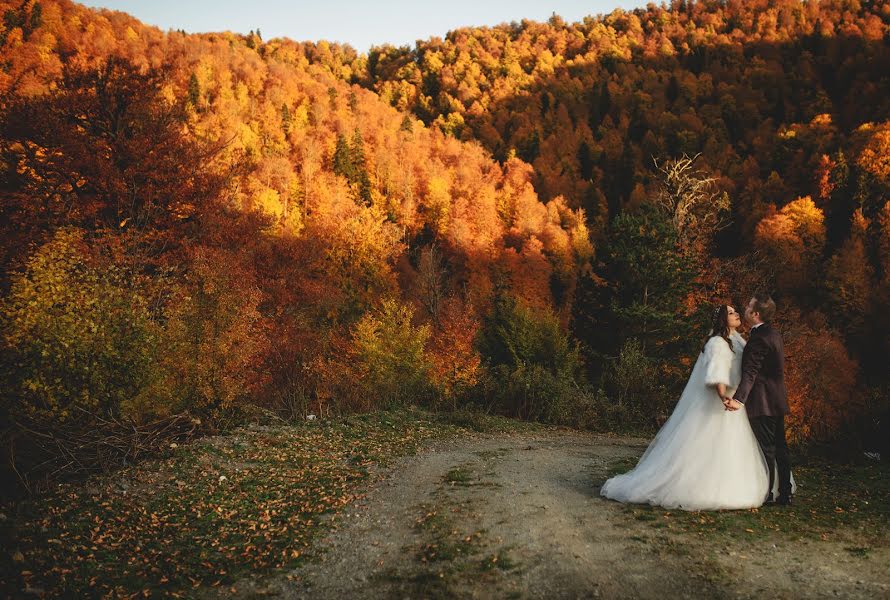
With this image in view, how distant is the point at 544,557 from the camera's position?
497 centimetres

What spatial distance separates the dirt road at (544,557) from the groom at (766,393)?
4.27ft

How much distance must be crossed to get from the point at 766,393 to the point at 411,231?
64.2m

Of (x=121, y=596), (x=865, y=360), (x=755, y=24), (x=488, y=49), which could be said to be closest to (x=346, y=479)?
(x=121, y=596)

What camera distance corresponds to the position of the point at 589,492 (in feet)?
24.2

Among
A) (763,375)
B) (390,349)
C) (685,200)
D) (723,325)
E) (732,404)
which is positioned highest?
(685,200)

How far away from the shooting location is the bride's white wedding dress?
611 centimetres

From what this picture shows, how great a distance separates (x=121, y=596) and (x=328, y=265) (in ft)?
137

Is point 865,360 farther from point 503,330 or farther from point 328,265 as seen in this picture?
point 328,265

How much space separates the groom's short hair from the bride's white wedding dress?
0.48m

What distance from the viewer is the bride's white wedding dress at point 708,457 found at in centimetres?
611

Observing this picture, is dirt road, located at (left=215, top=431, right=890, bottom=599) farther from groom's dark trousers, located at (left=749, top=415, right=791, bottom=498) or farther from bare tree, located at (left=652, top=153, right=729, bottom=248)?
bare tree, located at (left=652, top=153, right=729, bottom=248)

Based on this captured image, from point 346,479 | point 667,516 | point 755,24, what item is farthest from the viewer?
point 755,24

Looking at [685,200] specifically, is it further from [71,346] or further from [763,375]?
[71,346]

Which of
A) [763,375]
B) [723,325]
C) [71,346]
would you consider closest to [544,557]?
[763,375]
